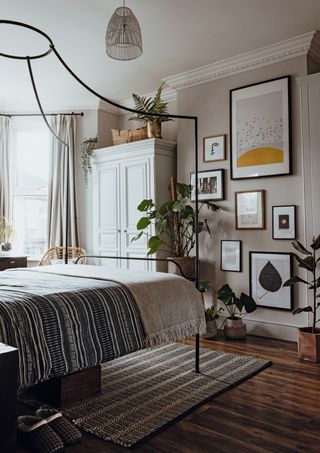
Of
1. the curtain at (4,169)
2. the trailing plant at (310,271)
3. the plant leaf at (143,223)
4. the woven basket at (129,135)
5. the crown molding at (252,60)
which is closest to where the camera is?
the trailing plant at (310,271)

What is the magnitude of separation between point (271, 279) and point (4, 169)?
3854 millimetres

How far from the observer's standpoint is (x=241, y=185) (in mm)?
4250

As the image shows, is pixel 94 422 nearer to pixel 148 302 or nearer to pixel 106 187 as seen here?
pixel 148 302

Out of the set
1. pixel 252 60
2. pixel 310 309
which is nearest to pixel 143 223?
pixel 310 309

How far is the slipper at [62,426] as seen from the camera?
199 cm

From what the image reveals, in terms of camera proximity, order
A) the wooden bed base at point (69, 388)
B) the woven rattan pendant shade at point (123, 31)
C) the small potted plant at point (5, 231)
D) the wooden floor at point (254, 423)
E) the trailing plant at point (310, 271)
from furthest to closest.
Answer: the small potted plant at point (5, 231), the trailing plant at point (310, 271), the woven rattan pendant shade at point (123, 31), the wooden bed base at point (69, 388), the wooden floor at point (254, 423)

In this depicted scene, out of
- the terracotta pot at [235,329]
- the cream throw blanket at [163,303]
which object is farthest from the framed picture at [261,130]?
the cream throw blanket at [163,303]

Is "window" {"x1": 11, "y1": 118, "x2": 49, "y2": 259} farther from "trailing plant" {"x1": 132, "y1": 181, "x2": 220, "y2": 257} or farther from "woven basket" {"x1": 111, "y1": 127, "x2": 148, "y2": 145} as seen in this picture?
"trailing plant" {"x1": 132, "y1": 181, "x2": 220, "y2": 257}

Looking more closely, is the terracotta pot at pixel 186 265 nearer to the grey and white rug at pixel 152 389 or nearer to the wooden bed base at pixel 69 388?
the grey and white rug at pixel 152 389

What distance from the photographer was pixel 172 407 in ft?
7.82

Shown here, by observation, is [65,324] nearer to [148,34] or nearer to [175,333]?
[175,333]

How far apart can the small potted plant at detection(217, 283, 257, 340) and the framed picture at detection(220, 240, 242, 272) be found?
0.92 ft

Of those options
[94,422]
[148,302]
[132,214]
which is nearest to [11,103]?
[132,214]

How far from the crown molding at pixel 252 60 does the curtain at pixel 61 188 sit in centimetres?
167
